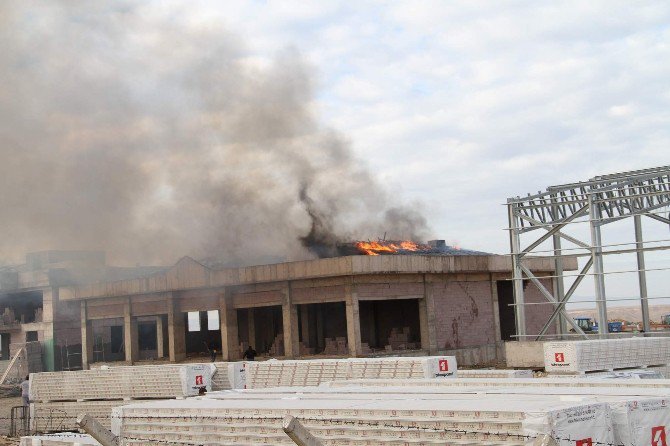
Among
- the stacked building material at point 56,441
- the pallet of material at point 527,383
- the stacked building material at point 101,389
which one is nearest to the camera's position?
the pallet of material at point 527,383

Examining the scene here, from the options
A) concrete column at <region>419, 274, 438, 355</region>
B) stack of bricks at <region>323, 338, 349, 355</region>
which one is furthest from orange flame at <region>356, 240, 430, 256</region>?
stack of bricks at <region>323, 338, 349, 355</region>

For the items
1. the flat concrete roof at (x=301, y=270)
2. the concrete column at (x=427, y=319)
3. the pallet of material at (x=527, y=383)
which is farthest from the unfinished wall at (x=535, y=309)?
the pallet of material at (x=527, y=383)

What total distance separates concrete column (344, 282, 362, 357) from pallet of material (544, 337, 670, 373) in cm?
1383

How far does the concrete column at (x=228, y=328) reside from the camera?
128 feet

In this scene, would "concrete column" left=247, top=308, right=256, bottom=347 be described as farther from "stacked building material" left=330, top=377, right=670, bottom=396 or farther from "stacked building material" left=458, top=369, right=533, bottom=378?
"stacked building material" left=330, top=377, right=670, bottom=396

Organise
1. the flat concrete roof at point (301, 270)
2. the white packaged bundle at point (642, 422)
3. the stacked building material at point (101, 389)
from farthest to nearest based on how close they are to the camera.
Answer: the flat concrete roof at point (301, 270) → the stacked building material at point (101, 389) → the white packaged bundle at point (642, 422)

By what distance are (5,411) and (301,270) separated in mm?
12769

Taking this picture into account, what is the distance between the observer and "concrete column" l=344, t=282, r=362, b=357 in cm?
3431

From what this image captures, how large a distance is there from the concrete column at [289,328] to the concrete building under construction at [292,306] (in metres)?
0.04

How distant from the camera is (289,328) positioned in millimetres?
36625

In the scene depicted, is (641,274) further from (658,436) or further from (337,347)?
(658,436)

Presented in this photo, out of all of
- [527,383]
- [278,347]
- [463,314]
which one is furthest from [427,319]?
[527,383]

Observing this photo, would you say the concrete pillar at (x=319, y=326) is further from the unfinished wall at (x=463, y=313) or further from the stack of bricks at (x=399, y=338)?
the unfinished wall at (x=463, y=313)

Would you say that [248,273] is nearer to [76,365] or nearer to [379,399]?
[76,365]
